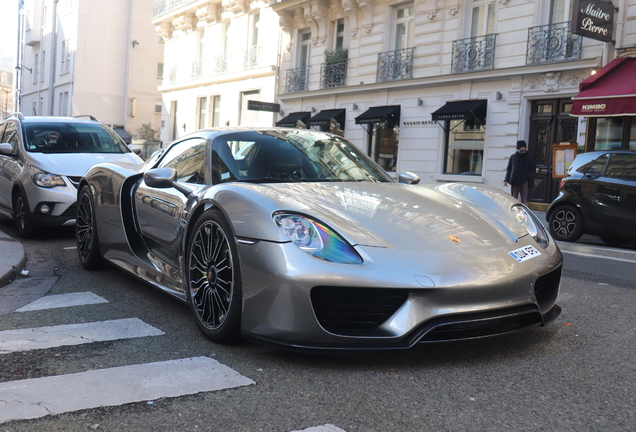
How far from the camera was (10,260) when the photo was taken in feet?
19.9

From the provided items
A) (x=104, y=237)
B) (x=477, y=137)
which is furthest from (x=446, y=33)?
(x=104, y=237)

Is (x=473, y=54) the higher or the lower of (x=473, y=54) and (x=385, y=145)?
the higher

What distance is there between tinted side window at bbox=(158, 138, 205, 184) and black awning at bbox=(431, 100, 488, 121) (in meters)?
14.5

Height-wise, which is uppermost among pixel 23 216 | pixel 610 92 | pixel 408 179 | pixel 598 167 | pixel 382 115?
pixel 610 92

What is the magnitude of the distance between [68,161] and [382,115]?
46.4 ft

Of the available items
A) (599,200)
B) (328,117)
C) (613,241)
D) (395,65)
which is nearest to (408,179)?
(599,200)

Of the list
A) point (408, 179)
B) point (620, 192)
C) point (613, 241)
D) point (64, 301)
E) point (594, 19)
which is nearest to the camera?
point (64, 301)

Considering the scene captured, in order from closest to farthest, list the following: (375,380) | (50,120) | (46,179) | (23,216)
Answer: (375,380) → (46,179) → (23,216) → (50,120)

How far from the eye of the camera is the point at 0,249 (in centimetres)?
662

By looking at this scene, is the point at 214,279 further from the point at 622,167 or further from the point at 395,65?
the point at 395,65

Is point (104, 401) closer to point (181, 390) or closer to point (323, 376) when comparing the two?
point (181, 390)

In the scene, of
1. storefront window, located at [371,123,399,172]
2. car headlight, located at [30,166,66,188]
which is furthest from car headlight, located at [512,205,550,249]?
storefront window, located at [371,123,399,172]

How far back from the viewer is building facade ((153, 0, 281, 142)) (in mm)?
28312

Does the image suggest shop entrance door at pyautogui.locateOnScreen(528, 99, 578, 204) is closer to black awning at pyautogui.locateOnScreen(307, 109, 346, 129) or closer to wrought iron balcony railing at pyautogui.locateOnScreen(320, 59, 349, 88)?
black awning at pyautogui.locateOnScreen(307, 109, 346, 129)
